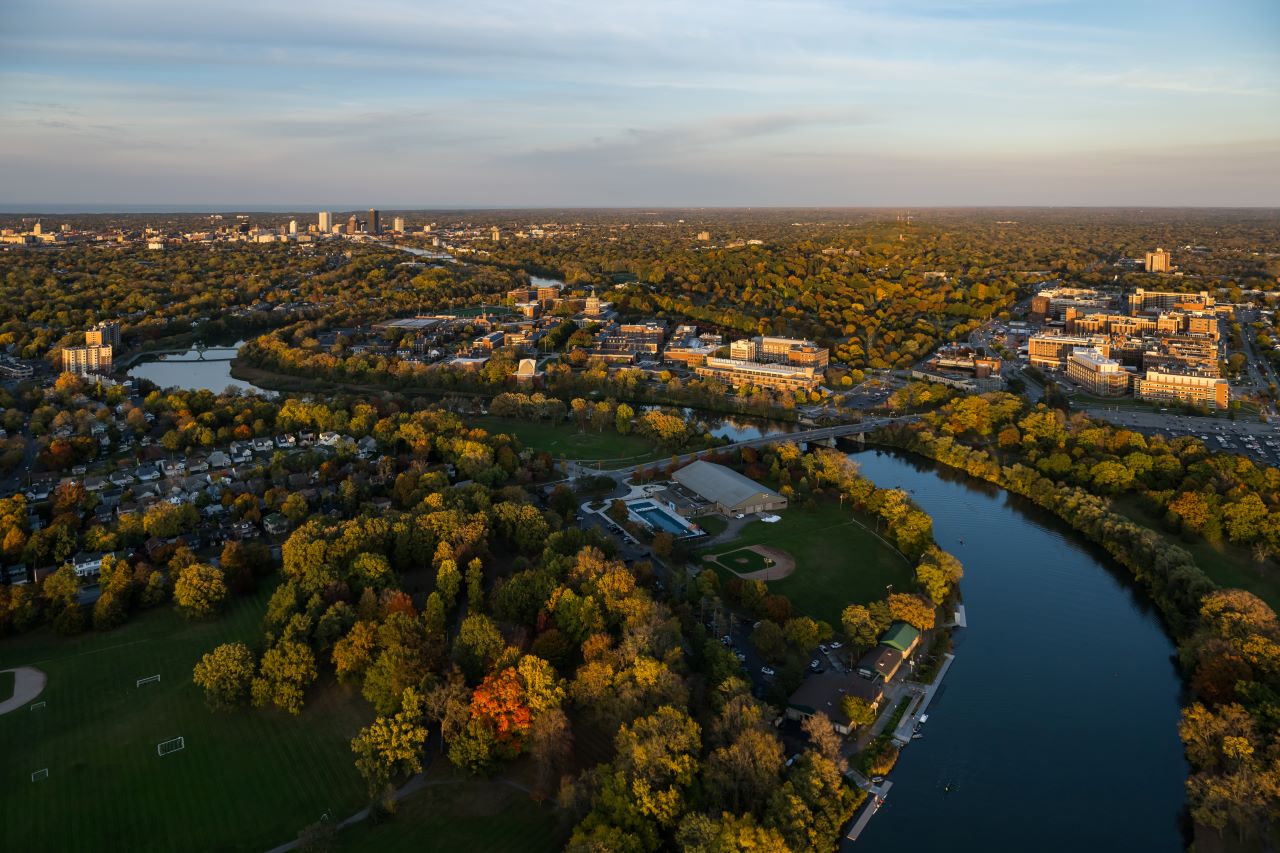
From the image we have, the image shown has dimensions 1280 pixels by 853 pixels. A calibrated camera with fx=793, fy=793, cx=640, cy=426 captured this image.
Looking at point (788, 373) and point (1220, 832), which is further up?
point (788, 373)

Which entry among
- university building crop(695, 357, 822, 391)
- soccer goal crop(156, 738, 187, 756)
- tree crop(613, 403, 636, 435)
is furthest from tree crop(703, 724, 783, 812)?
university building crop(695, 357, 822, 391)

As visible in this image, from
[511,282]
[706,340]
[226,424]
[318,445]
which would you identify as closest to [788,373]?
[706,340]

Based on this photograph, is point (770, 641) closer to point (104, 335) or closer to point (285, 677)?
point (285, 677)

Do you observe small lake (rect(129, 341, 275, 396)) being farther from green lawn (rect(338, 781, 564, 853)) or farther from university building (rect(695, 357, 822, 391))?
green lawn (rect(338, 781, 564, 853))

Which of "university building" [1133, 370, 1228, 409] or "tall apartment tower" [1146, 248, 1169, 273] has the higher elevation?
"tall apartment tower" [1146, 248, 1169, 273]

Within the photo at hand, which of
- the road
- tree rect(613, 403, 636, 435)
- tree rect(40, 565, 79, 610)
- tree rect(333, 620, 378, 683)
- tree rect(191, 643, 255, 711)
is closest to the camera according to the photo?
tree rect(191, 643, 255, 711)

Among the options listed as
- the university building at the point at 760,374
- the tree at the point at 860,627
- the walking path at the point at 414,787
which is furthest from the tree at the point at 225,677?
the university building at the point at 760,374

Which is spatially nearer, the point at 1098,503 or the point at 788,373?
the point at 1098,503

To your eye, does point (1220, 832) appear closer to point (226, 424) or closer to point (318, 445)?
point (318, 445)
